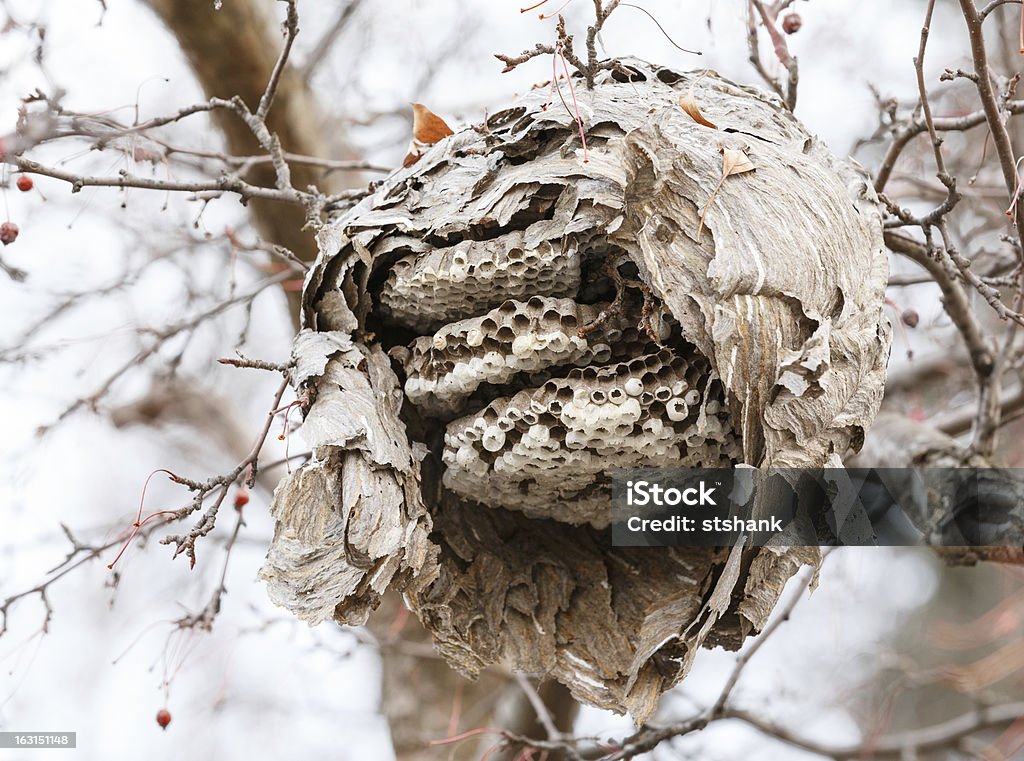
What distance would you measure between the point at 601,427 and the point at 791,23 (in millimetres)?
1080

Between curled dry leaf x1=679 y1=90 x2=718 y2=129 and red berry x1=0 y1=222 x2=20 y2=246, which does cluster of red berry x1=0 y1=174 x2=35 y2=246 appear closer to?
red berry x1=0 y1=222 x2=20 y2=246

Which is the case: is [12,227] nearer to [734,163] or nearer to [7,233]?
[7,233]

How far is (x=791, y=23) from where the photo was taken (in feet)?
A: 6.17

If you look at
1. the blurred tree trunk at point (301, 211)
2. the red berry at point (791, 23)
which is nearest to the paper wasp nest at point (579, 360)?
the red berry at point (791, 23)

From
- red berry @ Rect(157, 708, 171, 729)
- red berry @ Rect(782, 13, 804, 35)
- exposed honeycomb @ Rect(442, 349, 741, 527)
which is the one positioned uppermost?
red berry @ Rect(782, 13, 804, 35)

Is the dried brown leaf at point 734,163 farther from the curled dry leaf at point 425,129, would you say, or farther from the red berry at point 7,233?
the red berry at point 7,233

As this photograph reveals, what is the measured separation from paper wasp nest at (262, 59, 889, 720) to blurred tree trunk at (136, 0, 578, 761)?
2.95 feet

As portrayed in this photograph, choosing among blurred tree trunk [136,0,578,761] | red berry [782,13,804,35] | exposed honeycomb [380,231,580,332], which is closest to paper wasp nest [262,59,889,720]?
exposed honeycomb [380,231,580,332]

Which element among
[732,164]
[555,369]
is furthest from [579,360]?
[732,164]

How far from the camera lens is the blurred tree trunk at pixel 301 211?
2326mm

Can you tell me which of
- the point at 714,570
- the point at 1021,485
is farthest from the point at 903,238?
the point at 714,570

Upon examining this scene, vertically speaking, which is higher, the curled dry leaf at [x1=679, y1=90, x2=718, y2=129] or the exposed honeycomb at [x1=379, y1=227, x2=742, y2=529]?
the curled dry leaf at [x1=679, y1=90, x2=718, y2=129]

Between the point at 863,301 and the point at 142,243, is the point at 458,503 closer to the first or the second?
the point at 863,301

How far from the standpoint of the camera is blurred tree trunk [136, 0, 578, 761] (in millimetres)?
2326
